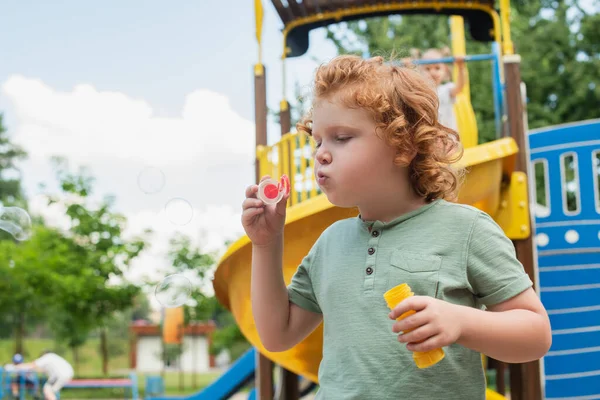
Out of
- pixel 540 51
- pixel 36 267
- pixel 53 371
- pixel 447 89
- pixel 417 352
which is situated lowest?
pixel 53 371

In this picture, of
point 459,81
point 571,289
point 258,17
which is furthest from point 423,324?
point 459,81

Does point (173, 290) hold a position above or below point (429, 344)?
above

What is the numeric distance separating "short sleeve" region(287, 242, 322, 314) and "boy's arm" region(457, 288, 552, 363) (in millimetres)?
353

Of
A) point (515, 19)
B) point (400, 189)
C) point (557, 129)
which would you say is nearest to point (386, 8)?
point (557, 129)

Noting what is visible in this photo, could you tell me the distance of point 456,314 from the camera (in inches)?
38.9

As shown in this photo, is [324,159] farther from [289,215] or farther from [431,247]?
[289,215]

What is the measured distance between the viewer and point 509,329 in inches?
41.9

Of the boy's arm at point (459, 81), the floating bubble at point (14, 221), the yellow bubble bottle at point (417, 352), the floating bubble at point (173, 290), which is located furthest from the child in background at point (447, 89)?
the yellow bubble bottle at point (417, 352)

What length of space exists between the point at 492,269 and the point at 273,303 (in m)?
0.42

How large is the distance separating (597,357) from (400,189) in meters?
3.09

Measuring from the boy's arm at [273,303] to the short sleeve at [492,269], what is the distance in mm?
365

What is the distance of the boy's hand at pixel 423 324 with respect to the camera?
930 mm

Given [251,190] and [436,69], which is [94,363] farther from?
[251,190]

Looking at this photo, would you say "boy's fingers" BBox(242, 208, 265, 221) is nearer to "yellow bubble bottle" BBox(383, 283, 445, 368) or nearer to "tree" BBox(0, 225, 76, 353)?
"yellow bubble bottle" BBox(383, 283, 445, 368)
